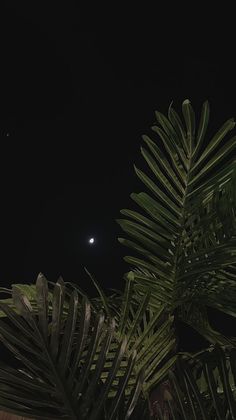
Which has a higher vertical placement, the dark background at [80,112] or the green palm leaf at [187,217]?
the dark background at [80,112]

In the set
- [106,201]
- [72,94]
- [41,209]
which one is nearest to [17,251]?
[41,209]

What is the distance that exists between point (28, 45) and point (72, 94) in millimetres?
413

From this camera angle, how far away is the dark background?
8.89ft

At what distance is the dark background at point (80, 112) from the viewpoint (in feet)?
8.89

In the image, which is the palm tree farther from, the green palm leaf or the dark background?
the dark background

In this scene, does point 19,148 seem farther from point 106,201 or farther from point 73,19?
point 73,19

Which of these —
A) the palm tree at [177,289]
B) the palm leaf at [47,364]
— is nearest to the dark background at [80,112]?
the palm tree at [177,289]

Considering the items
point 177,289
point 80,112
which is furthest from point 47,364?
point 80,112

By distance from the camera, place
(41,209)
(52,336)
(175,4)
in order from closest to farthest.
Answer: (52,336), (175,4), (41,209)

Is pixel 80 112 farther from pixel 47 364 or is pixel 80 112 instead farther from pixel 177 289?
pixel 47 364

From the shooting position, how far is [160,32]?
8.99ft

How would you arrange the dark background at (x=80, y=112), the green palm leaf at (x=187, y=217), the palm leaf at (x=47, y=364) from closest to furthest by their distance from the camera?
the palm leaf at (x=47, y=364), the green palm leaf at (x=187, y=217), the dark background at (x=80, y=112)

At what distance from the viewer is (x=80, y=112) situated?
3006mm

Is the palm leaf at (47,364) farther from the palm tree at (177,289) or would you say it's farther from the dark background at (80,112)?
the dark background at (80,112)
